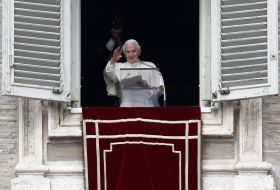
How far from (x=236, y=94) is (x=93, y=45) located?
3324 millimetres

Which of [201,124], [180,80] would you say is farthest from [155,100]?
[180,80]

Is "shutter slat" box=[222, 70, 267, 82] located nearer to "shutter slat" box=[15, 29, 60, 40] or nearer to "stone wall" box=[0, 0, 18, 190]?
"shutter slat" box=[15, 29, 60, 40]

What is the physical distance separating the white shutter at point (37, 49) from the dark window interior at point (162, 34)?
5.89 feet

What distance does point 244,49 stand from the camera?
14.1 m

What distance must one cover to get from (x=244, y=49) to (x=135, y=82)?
3.77 feet

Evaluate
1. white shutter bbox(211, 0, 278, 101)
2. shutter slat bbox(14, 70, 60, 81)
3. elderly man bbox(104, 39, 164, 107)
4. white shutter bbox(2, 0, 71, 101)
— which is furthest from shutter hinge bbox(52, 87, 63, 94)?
white shutter bbox(211, 0, 278, 101)

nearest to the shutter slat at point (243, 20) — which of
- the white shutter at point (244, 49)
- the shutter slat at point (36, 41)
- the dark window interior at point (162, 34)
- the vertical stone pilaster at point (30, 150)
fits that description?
the white shutter at point (244, 49)

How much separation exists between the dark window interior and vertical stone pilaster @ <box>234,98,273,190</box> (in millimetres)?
1846

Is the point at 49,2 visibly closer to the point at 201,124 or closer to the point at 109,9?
the point at 201,124

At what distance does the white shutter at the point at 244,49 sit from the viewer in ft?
45.9

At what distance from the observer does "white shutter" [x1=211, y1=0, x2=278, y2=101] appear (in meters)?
14.0

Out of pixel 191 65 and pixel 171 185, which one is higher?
pixel 191 65

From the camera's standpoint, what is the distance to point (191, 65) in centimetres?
1728

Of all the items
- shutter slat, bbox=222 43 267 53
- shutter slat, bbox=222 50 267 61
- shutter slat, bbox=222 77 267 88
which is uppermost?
shutter slat, bbox=222 43 267 53
